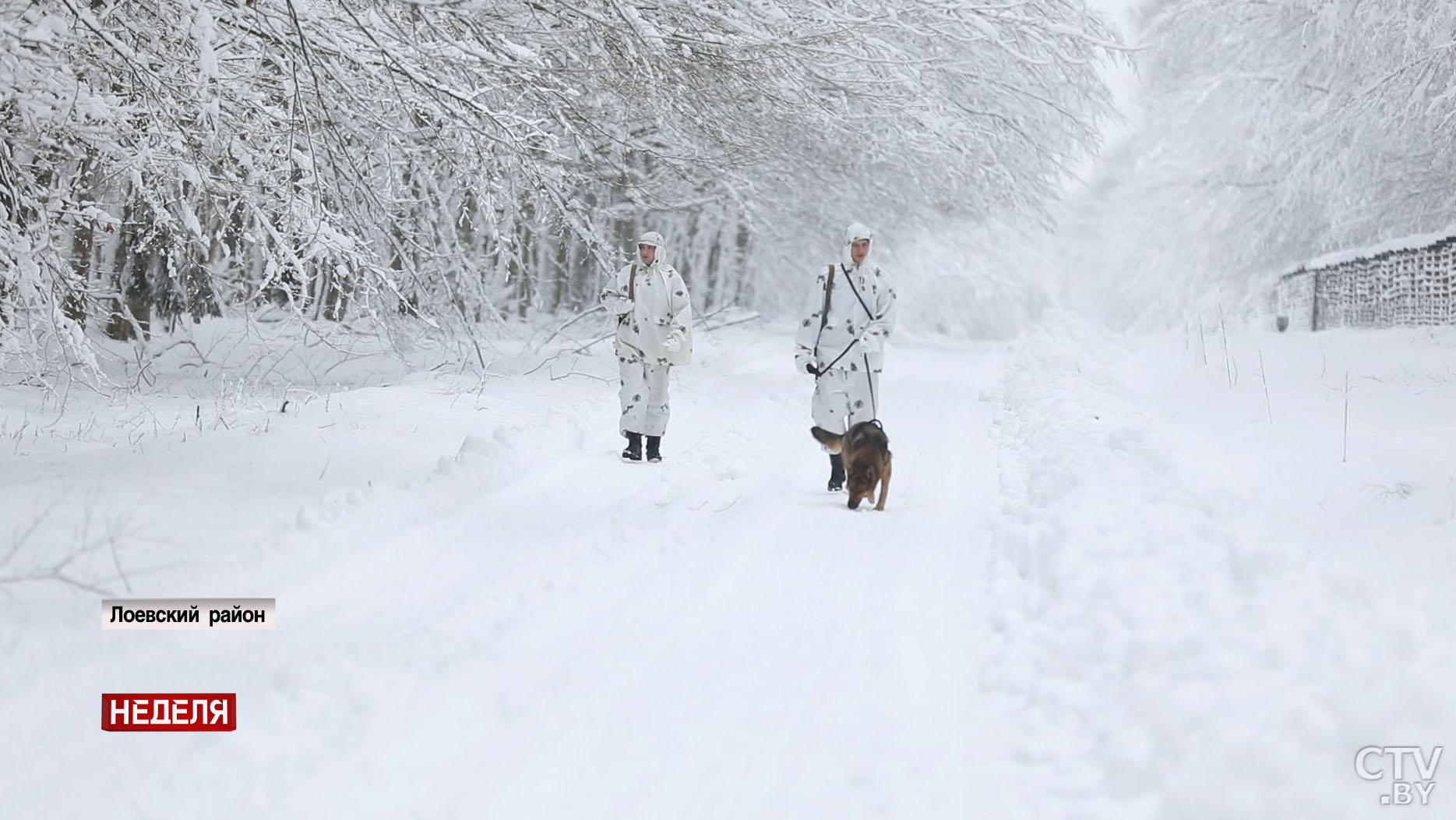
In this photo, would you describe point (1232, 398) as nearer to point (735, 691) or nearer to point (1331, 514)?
point (1331, 514)

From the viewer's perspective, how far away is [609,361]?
1486 centimetres

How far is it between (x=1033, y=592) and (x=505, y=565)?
2433 mm

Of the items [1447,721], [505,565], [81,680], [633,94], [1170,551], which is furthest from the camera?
[633,94]

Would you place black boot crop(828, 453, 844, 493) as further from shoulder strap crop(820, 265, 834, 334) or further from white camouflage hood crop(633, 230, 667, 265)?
white camouflage hood crop(633, 230, 667, 265)

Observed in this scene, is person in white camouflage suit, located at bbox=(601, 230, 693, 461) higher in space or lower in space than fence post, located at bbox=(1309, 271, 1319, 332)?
lower

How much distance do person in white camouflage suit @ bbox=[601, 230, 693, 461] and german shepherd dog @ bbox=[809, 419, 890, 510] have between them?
7.35ft

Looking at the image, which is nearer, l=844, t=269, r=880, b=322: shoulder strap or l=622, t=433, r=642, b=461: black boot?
l=844, t=269, r=880, b=322: shoulder strap

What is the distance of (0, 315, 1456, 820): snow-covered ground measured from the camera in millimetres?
2865

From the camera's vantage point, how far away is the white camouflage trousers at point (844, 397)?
24.8 ft

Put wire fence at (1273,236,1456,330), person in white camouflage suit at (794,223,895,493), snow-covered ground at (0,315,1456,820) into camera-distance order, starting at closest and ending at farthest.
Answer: snow-covered ground at (0,315,1456,820), person in white camouflage suit at (794,223,895,493), wire fence at (1273,236,1456,330)

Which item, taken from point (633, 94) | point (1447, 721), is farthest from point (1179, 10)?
point (1447, 721)

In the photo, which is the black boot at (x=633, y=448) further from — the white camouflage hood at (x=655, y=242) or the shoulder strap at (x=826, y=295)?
the shoulder strap at (x=826, y=295)

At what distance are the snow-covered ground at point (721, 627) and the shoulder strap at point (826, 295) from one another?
118cm

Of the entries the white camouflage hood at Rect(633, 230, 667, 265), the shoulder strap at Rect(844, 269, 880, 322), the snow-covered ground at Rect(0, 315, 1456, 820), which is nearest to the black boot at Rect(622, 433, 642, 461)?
the snow-covered ground at Rect(0, 315, 1456, 820)
